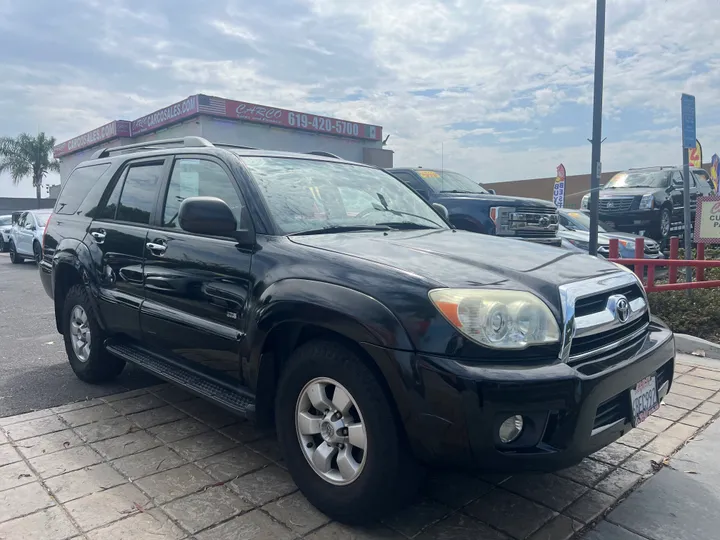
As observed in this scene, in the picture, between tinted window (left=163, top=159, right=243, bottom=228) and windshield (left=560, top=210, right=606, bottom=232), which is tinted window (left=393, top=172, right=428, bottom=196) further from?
tinted window (left=163, top=159, right=243, bottom=228)

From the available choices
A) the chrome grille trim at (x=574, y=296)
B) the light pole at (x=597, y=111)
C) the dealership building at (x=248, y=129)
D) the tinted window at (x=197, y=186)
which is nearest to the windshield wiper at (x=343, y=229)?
the tinted window at (x=197, y=186)

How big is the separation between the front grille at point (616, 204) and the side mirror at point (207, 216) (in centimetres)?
1175

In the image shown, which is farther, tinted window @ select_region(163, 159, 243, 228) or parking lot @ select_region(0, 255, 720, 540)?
tinted window @ select_region(163, 159, 243, 228)

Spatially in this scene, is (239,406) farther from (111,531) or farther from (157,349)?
(157,349)

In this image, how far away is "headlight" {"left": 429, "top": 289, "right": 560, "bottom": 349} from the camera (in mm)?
2289

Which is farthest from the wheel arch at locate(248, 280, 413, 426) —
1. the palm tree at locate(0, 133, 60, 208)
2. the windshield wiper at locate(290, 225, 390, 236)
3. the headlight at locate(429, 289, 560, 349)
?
the palm tree at locate(0, 133, 60, 208)

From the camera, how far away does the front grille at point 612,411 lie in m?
2.42

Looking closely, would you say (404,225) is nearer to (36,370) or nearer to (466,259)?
(466,259)

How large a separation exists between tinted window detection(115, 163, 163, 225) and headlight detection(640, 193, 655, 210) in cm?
1137

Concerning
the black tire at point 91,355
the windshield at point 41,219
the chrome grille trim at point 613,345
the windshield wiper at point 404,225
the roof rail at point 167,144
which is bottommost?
the black tire at point 91,355

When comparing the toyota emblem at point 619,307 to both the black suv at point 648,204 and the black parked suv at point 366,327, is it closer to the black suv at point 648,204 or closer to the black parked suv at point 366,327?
the black parked suv at point 366,327

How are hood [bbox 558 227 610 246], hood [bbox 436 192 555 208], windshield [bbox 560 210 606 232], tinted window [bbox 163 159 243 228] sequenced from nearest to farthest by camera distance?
1. tinted window [bbox 163 159 243 228]
2. hood [bbox 436 192 555 208]
3. hood [bbox 558 227 610 246]
4. windshield [bbox 560 210 606 232]

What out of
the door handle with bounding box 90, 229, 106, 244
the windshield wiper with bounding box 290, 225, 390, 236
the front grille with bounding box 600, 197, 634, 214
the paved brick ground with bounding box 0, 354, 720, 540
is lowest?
the paved brick ground with bounding box 0, 354, 720, 540

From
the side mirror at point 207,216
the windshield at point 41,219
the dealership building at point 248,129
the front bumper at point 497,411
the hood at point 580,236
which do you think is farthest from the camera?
the dealership building at point 248,129
